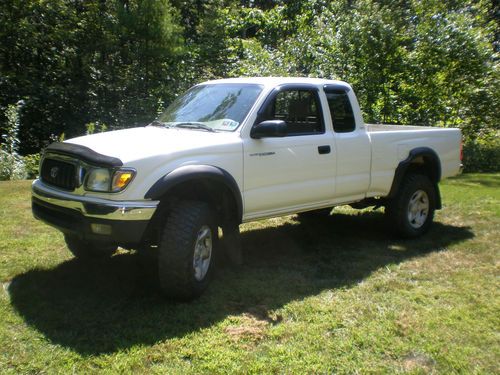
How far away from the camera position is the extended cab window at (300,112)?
18.4 ft

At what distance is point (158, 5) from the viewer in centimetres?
1338

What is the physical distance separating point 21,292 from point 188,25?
16020mm

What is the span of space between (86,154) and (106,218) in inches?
21.6

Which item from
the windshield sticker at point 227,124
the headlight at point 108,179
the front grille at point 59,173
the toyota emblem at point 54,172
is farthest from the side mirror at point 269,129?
the toyota emblem at point 54,172

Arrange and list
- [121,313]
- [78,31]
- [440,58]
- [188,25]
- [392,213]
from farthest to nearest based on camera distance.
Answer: [188,25]
[78,31]
[440,58]
[392,213]
[121,313]

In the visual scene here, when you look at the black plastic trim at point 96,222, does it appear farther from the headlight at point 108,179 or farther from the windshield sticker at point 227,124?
the windshield sticker at point 227,124

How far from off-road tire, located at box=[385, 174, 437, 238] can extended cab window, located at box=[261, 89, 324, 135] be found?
61.4 inches

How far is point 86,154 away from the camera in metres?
4.19

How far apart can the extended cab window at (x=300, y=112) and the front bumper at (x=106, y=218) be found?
6.74 feet

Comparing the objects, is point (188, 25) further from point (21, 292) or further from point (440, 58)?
point (21, 292)

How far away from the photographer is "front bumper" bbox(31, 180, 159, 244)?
13.2ft

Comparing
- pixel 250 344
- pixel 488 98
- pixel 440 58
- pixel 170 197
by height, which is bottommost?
pixel 250 344

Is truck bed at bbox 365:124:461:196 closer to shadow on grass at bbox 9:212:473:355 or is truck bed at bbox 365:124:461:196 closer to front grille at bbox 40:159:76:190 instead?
shadow on grass at bbox 9:212:473:355

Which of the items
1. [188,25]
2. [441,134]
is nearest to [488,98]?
[441,134]
